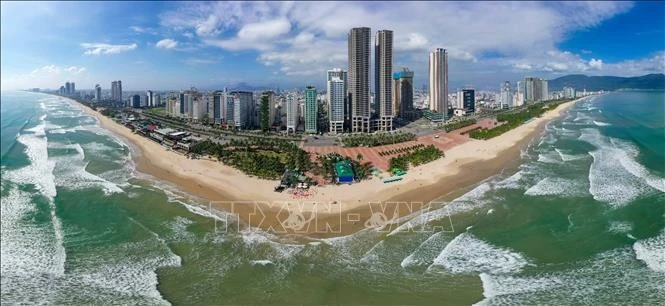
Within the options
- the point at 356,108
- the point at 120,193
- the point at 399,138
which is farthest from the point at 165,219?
the point at 356,108

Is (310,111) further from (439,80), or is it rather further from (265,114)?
(439,80)

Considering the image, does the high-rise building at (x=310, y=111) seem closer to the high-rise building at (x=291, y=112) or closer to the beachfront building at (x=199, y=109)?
the high-rise building at (x=291, y=112)

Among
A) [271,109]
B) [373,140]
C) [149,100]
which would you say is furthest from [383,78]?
[149,100]

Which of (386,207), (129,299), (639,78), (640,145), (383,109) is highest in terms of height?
(639,78)

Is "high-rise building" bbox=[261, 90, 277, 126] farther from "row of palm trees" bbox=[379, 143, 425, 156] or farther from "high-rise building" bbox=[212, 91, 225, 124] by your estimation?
"row of palm trees" bbox=[379, 143, 425, 156]

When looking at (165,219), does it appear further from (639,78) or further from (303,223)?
(639,78)

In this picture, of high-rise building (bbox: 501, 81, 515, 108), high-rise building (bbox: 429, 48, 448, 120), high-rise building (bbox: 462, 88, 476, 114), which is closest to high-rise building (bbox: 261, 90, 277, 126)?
high-rise building (bbox: 429, 48, 448, 120)
